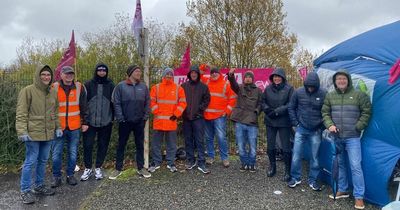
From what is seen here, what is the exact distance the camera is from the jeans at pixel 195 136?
7.05 metres

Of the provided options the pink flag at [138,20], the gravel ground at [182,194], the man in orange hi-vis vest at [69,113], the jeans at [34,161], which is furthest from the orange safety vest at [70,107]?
the pink flag at [138,20]

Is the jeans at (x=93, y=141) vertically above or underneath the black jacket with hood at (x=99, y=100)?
underneath

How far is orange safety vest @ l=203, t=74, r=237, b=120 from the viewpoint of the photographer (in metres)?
7.20

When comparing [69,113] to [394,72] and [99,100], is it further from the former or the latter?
[394,72]

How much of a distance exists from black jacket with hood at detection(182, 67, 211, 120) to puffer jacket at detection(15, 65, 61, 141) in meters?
2.37

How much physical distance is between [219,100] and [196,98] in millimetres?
509

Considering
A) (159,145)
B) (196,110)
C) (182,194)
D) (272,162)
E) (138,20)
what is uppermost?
(138,20)

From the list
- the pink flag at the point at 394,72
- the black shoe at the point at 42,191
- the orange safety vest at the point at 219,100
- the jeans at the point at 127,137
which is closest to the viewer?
the pink flag at the point at 394,72

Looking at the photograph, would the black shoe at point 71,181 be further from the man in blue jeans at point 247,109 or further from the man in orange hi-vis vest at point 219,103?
the man in blue jeans at point 247,109

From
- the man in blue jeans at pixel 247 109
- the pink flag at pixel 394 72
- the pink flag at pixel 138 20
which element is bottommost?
the man in blue jeans at pixel 247 109

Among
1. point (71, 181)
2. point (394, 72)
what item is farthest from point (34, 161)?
point (394, 72)

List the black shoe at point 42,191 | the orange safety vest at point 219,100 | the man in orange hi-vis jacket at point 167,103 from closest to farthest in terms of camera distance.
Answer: the black shoe at point 42,191 → the man in orange hi-vis jacket at point 167,103 → the orange safety vest at point 219,100

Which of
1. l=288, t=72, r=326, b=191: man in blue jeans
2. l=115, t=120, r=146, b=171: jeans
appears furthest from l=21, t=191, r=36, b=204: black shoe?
l=288, t=72, r=326, b=191: man in blue jeans

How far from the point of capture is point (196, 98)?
695 centimetres
